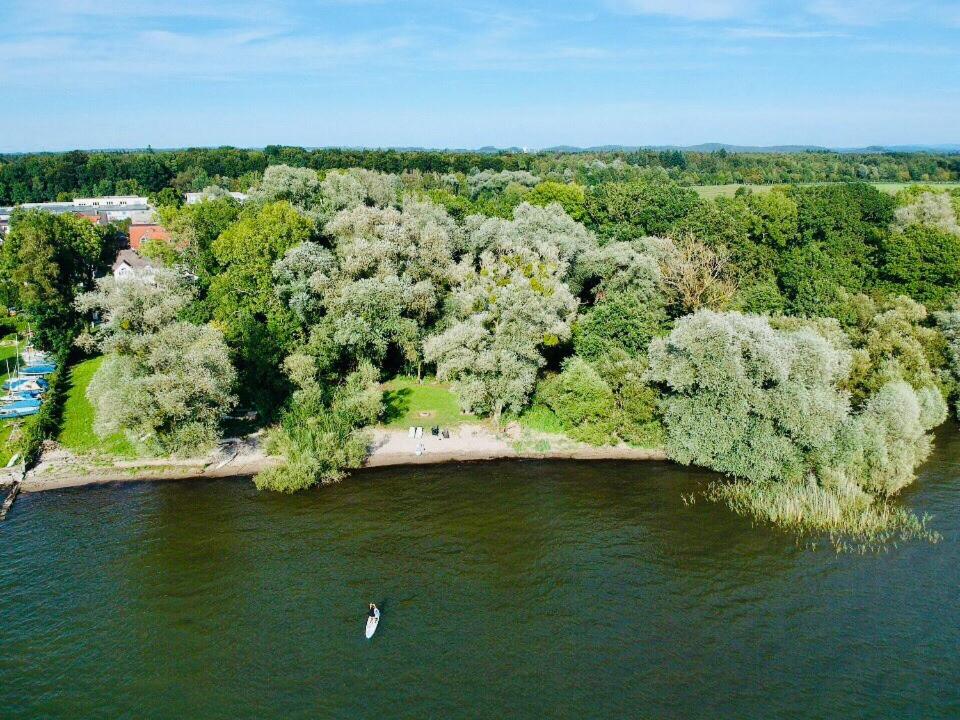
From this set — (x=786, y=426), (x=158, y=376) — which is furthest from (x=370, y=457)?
(x=786, y=426)

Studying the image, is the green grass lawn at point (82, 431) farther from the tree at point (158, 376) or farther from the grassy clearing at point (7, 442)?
the tree at point (158, 376)

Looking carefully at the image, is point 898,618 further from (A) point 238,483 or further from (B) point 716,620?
(A) point 238,483

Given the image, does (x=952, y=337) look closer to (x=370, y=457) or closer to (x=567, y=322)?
(x=567, y=322)

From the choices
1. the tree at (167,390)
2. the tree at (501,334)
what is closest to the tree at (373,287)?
the tree at (501,334)

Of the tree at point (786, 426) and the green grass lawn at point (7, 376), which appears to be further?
the green grass lawn at point (7, 376)

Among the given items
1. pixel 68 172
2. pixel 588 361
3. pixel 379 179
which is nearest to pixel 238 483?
pixel 588 361

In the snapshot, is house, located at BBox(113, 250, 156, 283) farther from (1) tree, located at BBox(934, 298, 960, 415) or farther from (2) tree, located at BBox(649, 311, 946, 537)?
(1) tree, located at BBox(934, 298, 960, 415)

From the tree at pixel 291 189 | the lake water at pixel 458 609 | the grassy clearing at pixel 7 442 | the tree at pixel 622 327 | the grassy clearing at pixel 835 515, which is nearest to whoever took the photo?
the lake water at pixel 458 609
